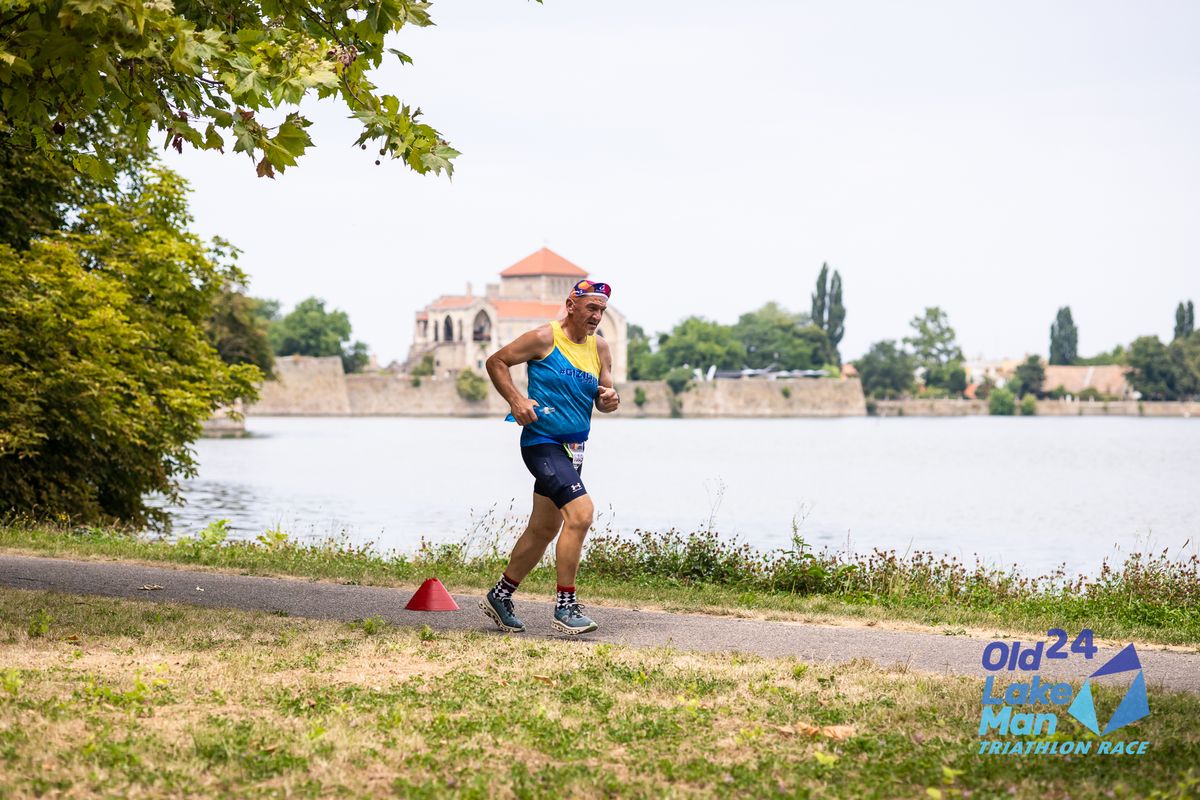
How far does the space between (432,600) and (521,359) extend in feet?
7.06

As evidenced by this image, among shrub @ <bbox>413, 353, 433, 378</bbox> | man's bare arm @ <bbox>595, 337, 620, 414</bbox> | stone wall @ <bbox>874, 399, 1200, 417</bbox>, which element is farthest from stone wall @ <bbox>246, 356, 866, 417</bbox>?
man's bare arm @ <bbox>595, 337, 620, 414</bbox>

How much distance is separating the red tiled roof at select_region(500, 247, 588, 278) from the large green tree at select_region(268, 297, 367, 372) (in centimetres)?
2265

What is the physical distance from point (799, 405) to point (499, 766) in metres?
157

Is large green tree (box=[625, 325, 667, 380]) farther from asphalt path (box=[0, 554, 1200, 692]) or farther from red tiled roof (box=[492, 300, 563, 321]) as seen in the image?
asphalt path (box=[0, 554, 1200, 692])

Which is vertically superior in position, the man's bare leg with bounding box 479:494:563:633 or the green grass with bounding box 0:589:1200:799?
the man's bare leg with bounding box 479:494:563:633

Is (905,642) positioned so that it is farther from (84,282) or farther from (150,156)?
(150,156)

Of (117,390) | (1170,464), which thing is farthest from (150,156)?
(1170,464)

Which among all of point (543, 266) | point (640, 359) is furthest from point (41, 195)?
point (640, 359)

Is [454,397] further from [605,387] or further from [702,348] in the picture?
[605,387]

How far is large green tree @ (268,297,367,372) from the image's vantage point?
493 ft

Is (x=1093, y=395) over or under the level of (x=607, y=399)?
over

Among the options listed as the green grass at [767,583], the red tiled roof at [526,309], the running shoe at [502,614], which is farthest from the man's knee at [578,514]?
the red tiled roof at [526,309]

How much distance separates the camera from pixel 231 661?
7.01m

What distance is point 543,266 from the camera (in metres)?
166
